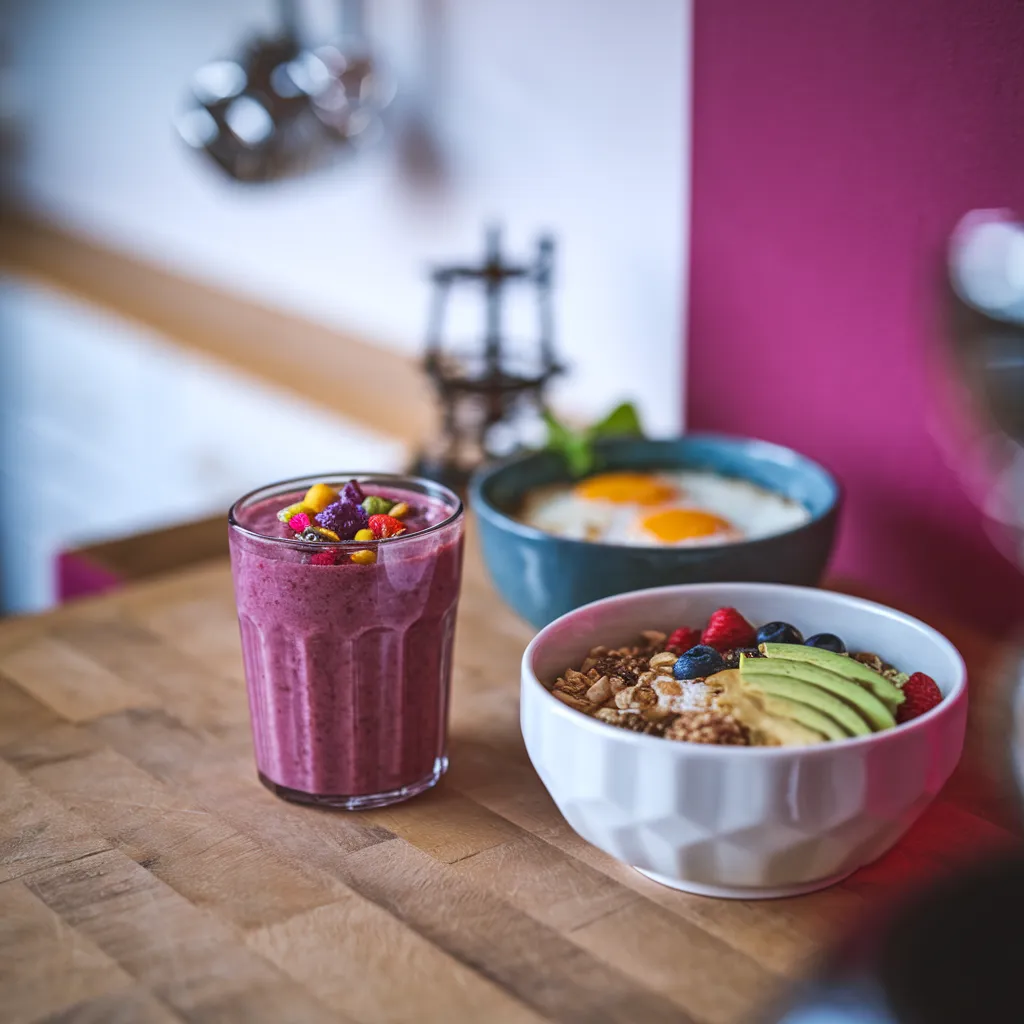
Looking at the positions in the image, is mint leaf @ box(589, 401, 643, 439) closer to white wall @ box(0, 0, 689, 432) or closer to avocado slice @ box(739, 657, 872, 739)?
white wall @ box(0, 0, 689, 432)

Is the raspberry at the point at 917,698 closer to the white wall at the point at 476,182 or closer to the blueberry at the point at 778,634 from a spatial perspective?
the blueberry at the point at 778,634

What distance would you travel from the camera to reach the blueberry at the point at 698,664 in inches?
37.1

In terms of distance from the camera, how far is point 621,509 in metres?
1.36

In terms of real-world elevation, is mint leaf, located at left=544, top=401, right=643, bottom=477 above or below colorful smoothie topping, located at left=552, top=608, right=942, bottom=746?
above

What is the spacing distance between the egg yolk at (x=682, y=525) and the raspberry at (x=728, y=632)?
254mm

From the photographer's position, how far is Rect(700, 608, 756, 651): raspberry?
997 mm

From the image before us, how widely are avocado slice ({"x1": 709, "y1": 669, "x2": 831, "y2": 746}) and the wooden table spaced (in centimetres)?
13

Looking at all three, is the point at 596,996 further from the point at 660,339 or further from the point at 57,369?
the point at 57,369

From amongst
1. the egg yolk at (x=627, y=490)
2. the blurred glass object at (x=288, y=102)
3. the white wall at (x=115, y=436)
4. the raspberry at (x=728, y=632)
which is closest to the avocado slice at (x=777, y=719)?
the raspberry at (x=728, y=632)

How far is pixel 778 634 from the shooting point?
3.25 feet

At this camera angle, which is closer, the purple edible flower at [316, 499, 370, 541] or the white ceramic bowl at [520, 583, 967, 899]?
the white ceramic bowl at [520, 583, 967, 899]

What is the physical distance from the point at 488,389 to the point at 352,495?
0.69 m

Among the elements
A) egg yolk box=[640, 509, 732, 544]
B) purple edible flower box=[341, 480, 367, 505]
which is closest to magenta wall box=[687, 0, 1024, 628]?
egg yolk box=[640, 509, 732, 544]

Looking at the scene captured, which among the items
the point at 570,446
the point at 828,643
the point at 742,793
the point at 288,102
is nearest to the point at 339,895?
the point at 742,793
